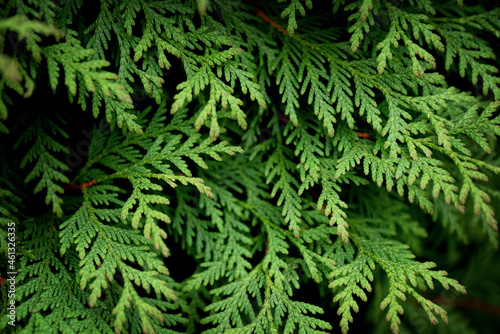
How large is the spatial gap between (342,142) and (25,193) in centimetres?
227

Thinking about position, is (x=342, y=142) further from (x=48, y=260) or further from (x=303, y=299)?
(x=48, y=260)

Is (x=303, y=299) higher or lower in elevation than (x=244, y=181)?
lower

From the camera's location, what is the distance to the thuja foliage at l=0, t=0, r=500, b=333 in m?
2.04

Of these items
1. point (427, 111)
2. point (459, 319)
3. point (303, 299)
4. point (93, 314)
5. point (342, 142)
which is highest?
point (427, 111)

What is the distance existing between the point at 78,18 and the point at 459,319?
456 cm

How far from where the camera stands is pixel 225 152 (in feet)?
8.00

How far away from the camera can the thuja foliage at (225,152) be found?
2.04 meters

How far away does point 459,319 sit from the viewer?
378 cm

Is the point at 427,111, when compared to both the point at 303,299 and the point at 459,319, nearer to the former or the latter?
the point at 303,299

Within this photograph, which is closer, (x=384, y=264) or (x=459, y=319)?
(x=384, y=264)

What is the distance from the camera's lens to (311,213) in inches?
103

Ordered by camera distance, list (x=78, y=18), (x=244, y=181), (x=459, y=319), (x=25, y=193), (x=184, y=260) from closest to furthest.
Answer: (x=78, y=18)
(x=25, y=193)
(x=244, y=181)
(x=184, y=260)
(x=459, y=319)

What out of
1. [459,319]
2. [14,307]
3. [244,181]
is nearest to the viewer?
[14,307]

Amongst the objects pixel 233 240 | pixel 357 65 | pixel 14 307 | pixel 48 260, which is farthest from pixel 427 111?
pixel 14 307
